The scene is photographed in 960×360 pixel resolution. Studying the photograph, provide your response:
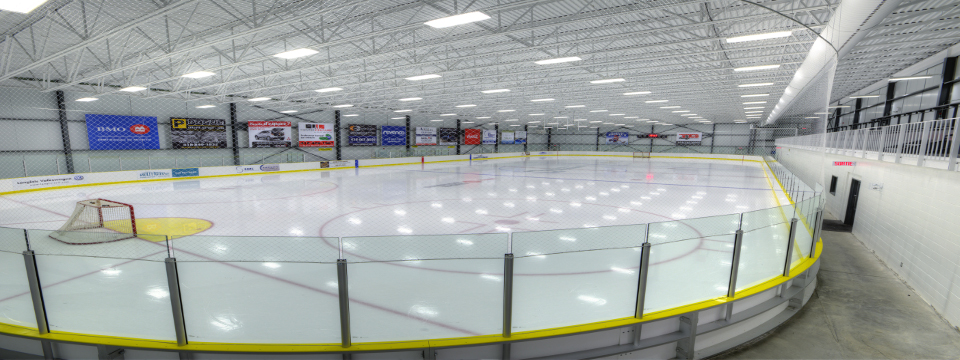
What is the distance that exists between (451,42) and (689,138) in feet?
153

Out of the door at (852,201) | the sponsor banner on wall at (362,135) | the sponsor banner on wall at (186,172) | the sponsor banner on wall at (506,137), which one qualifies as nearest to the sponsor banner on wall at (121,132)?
the sponsor banner on wall at (186,172)

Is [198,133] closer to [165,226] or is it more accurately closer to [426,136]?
[165,226]

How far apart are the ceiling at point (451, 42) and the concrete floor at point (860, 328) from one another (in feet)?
15.4

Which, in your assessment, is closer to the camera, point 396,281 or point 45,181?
point 396,281

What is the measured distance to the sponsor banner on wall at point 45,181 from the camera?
607 inches

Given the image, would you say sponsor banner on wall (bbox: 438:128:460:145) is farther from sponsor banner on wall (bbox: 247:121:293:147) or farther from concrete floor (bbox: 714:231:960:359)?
concrete floor (bbox: 714:231:960:359)

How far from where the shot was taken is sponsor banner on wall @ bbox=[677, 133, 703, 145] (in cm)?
4856

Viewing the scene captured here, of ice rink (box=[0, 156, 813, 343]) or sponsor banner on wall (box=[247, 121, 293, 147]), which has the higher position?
sponsor banner on wall (box=[247, 121, 293, 147])

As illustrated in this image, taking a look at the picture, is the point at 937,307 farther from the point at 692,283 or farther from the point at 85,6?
the point at 85,6

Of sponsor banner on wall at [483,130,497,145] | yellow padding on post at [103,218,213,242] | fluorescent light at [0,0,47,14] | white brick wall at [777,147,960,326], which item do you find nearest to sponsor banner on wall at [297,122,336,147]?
yellow padding on post at [103,218,213,242]

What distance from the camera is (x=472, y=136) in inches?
1689

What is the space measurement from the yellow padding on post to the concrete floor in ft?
34.4

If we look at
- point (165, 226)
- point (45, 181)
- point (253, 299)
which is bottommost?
point (165, 226)

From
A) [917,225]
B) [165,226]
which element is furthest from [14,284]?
[917,225]
